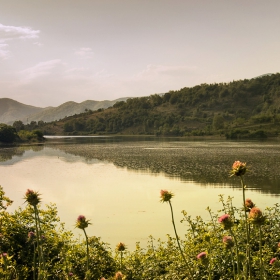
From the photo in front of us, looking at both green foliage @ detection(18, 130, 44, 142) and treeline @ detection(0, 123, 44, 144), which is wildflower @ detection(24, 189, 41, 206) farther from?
green foliage @ detection(18, 130, 44, 142)

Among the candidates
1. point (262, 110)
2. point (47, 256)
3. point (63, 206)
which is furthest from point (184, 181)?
point (262, 110)

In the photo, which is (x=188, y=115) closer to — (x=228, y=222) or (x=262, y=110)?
(x=262, y=110)

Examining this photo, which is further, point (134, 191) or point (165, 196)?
point (134, 191)

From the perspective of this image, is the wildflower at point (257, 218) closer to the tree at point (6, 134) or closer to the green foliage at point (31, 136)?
the tree at point (6, 134)

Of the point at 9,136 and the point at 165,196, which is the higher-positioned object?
the point at 9,136

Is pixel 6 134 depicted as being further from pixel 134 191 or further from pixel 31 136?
pixel 134 191

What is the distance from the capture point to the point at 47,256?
7.09 metres

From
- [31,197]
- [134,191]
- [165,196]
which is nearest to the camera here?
[31,197]

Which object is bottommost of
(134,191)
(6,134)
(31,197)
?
(134,191)

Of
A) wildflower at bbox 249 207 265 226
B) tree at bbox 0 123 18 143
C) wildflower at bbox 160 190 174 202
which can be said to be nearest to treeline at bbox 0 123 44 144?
tree at bbox 0 123 18 143

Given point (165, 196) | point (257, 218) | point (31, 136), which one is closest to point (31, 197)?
point (165, 196)

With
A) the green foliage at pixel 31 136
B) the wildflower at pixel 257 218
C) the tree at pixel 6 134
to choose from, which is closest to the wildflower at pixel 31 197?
the wildflower at pixel 257 218

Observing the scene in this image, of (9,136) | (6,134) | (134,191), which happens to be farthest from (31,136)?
(134,191)

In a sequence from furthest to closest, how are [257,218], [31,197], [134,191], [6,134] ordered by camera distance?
[6,134], [134,191], [31,197], [257,218]
